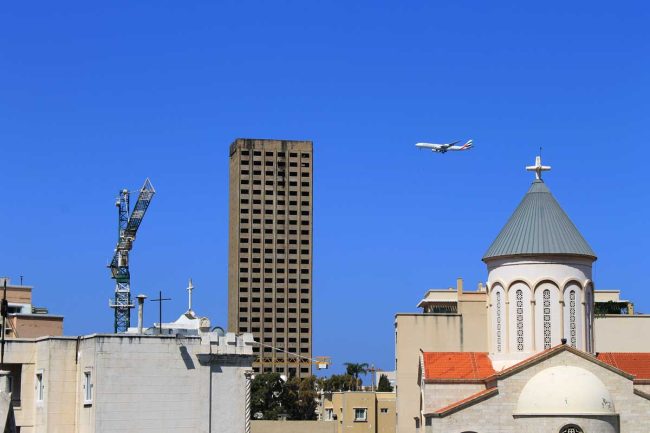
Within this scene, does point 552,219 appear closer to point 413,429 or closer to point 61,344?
point 413,429

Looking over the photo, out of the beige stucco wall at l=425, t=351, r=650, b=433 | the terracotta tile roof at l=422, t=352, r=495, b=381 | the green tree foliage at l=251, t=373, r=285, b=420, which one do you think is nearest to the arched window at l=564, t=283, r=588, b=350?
the beige stucco wall at l=425, t=351, r=650, b=433

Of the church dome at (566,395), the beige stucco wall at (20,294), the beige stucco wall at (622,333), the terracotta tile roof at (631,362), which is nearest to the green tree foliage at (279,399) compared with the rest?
the beige stucco wall at (622,333)

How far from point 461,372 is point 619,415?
25.7 ft

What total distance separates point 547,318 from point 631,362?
15.6 feet

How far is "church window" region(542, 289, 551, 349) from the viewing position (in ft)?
174

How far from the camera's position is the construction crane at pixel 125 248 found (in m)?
102

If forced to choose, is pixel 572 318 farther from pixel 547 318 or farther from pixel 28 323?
pixel 28 323

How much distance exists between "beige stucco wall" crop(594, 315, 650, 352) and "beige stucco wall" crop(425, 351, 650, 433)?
70.0 ft

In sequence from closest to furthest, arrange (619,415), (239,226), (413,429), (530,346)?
1. (619,415)
2. (530,346)
3. (413,429)
4. (239,226)

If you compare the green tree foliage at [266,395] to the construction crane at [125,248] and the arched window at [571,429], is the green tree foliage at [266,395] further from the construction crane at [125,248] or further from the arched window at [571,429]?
the arched window at [571,429]

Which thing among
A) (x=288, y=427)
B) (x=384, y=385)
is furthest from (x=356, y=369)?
(x=288, y=427)

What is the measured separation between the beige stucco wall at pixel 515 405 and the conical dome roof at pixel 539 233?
6.06 metres

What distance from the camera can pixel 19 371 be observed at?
43.6 metres

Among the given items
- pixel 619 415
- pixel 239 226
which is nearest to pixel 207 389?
pixel 619 415
